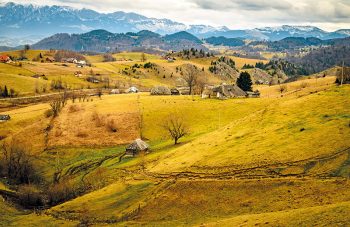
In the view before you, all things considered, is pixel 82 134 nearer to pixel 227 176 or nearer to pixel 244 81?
pixel 227 176

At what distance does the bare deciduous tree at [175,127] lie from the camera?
359ft

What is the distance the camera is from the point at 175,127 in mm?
123125

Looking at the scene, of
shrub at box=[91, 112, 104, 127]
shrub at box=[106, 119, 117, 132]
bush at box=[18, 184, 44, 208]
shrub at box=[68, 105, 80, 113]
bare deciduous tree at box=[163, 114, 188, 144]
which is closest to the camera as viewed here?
bush at box=[18, 184, 44, 208]

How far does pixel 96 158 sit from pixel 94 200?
138 ft

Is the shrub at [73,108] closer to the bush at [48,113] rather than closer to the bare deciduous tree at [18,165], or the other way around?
the bush at [48,113]

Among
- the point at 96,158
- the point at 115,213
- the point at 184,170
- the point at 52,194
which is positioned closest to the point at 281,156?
the point at 184,170

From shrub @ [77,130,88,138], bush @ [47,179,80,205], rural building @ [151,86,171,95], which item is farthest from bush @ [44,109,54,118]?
bush @ [47,179,80,205]

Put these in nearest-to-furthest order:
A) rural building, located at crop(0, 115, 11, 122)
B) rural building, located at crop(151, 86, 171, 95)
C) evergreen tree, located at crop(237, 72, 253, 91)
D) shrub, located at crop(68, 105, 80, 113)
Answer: rural building, located at crop(0, 115, 11, 122)
shrub, located at crop(68, 105, 80, 113)
rural building, located at crop(151, 86, 171, 95)
evergreen tree, located at crop(237, 72, 253, 91)

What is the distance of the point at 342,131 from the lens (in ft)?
214

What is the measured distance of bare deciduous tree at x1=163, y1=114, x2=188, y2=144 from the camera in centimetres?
10942

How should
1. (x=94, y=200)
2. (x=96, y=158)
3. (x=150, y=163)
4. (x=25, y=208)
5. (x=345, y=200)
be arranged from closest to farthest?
(x=345, y=200), (x=94, y=200), (x=25, y=208), (x=150, y=163), (x=96, y=158)

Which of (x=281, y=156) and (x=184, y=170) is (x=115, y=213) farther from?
(x=281, y=156)

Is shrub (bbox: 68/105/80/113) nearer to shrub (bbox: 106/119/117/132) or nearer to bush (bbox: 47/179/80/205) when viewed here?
shrub (bbox: 106/119/117/132)

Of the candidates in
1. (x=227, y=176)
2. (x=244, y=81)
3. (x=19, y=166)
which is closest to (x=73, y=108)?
(x=19, y=166)
